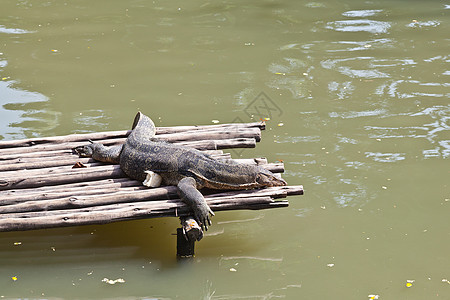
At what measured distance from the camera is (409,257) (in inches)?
223

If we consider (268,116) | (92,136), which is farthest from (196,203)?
(268,116)

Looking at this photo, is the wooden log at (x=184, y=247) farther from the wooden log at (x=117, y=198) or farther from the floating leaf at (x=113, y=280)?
the floating leaf at (x=113, y=280)

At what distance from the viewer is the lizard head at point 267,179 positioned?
5.77m

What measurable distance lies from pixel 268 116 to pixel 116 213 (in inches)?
133

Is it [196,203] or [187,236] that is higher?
[196,203]

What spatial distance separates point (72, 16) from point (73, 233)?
23.8ft

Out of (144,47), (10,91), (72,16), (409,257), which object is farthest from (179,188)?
(72,16)

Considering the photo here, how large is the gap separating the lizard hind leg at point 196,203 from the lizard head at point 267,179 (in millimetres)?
580

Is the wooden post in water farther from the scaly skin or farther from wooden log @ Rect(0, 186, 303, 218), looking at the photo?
wooden log @ Rect(0, 186, 303, 218)

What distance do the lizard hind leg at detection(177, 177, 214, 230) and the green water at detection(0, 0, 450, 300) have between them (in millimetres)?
424

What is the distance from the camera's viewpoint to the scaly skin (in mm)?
5562

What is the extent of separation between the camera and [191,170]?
19.1 feet

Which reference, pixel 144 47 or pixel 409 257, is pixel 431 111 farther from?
pixel 144 47

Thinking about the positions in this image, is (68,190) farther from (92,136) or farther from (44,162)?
(92,136)
